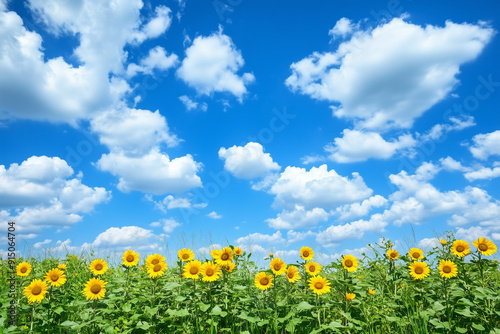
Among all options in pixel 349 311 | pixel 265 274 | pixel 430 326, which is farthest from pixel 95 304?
pixel 430 326

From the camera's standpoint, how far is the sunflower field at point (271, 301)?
459 cm

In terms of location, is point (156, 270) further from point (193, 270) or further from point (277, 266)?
point (277, 266)

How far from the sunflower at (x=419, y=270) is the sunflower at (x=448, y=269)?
19cm

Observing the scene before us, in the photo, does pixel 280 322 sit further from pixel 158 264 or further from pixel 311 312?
pixel 158 264

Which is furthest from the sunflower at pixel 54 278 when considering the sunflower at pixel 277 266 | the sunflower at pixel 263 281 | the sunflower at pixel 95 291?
the sunflower at pixel 277 266

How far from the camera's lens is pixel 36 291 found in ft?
17.2

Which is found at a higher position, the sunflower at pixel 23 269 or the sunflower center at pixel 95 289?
the sunflower at pixel 23 269

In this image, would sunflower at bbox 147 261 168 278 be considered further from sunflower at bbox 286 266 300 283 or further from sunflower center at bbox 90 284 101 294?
sunflower at bbox 286 266 300 283

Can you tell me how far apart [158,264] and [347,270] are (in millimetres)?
2658

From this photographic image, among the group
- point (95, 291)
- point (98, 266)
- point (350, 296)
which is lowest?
point (350, 296)

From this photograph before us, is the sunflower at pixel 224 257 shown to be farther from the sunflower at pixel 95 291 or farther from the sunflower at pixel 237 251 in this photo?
the sunflower at pixel 95 291

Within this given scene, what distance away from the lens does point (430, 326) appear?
4906 millimetres

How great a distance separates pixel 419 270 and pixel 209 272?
3.08 metres

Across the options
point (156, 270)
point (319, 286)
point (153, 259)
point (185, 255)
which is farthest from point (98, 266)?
point (319, 286)
